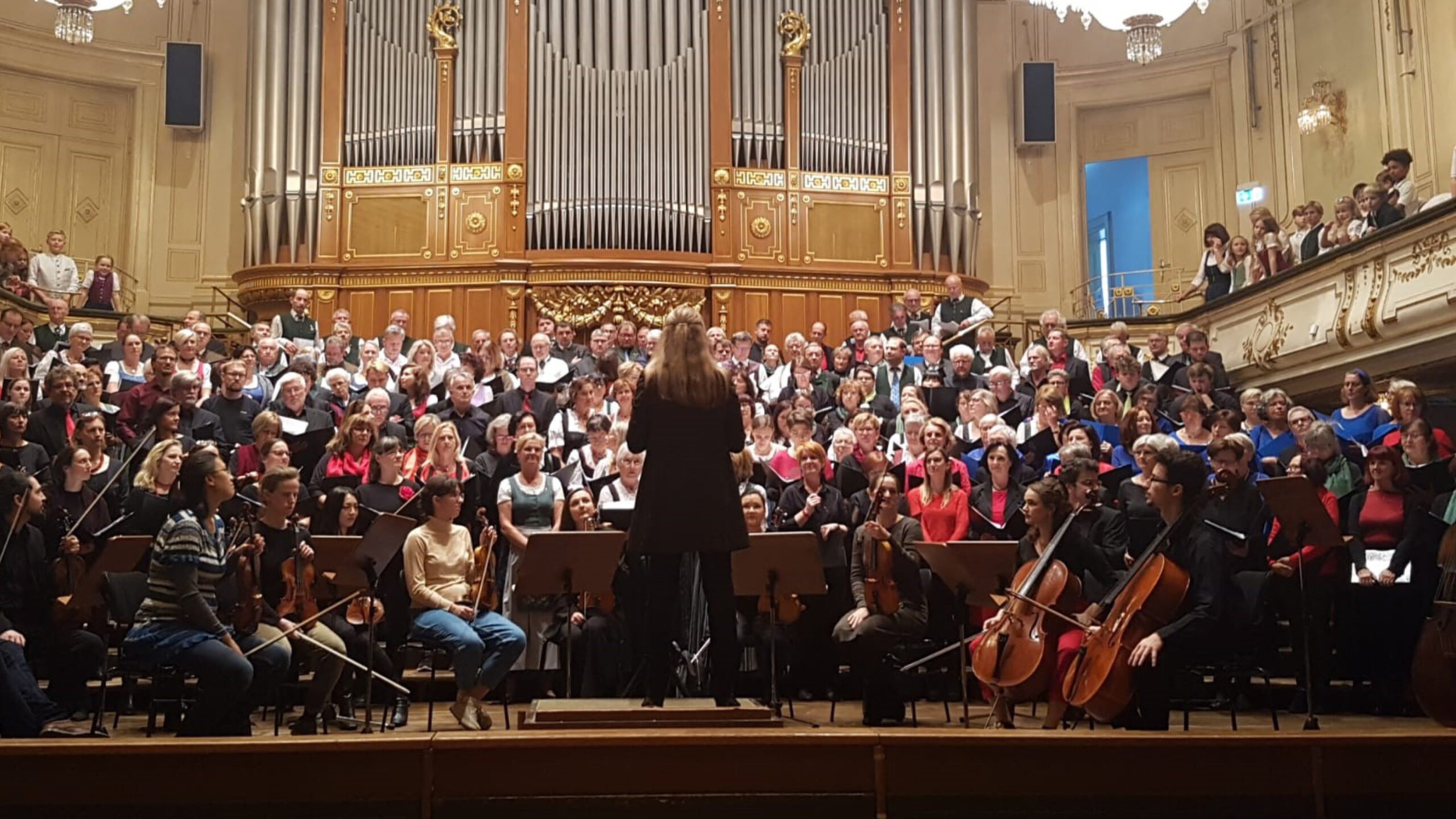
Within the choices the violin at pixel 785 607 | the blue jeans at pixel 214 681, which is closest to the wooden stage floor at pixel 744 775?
the blue jeans at pixel 214 681

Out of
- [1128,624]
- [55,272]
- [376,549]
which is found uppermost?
[55,272]

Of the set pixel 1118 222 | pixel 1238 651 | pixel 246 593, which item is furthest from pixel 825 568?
pixel 1118 222

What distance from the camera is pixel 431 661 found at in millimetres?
5648

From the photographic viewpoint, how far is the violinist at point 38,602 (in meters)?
4.96

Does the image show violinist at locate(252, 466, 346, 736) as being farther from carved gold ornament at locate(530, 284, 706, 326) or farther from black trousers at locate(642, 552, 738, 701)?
carved gold ornament at locate(530, 284, 706, 326)

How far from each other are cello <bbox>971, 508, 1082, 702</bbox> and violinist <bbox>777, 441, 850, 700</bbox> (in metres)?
1.21

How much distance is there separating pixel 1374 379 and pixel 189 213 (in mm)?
9309

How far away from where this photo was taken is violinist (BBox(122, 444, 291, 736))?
4.20 metres

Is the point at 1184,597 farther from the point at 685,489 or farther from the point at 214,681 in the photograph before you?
the point at 214,681

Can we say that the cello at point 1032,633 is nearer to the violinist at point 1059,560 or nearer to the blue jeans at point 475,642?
the violinist at point 1059,560

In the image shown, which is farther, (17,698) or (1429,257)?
(1429,257)

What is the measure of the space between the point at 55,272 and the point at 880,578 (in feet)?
25.4

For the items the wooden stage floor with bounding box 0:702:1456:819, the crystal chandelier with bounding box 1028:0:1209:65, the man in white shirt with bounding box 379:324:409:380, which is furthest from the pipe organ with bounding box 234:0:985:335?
the wooden stage floor with bounding box 0:702:1456:819

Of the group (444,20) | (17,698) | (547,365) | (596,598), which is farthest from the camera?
(444,20)
